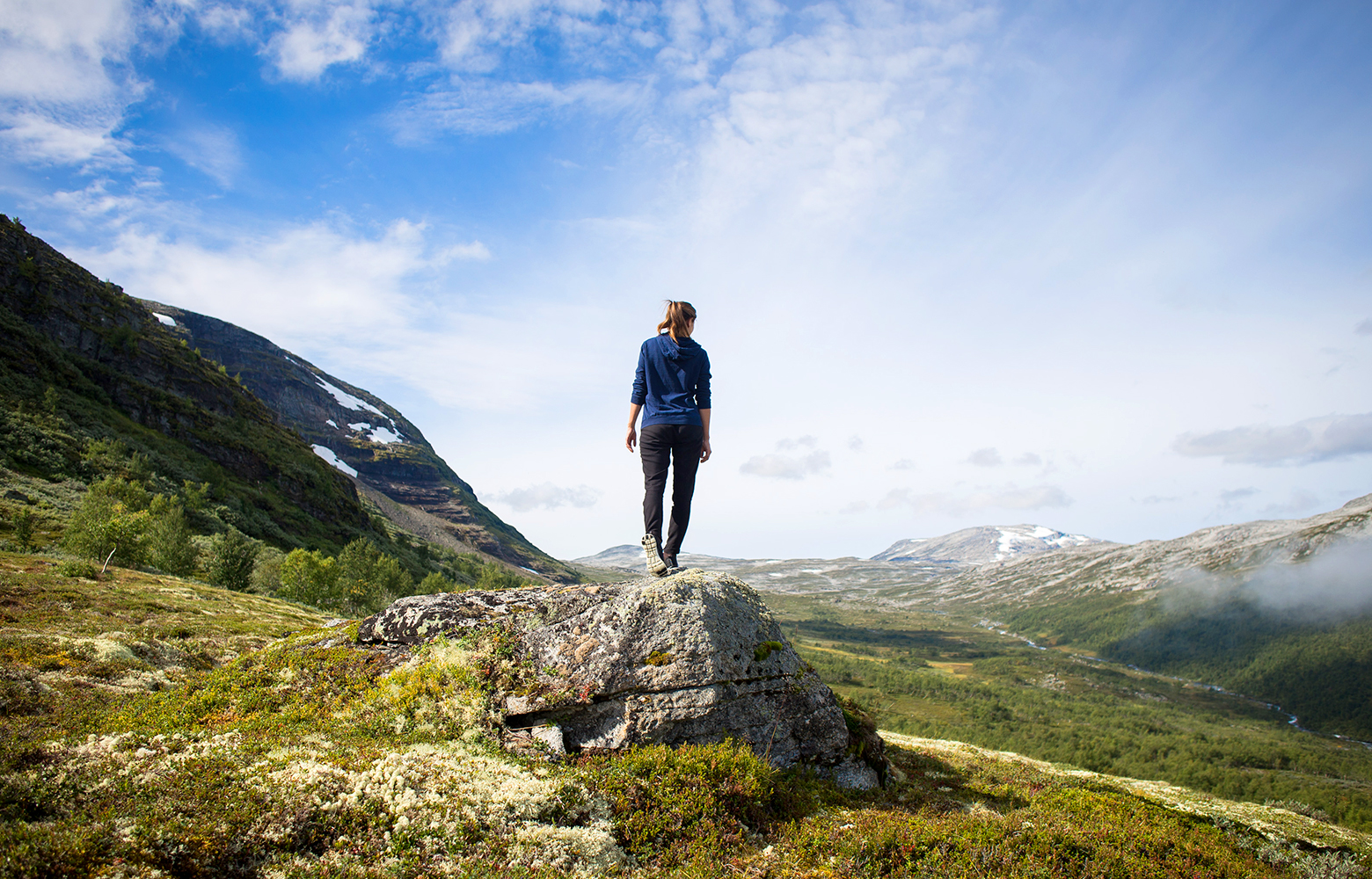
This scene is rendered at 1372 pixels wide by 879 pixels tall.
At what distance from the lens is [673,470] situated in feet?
37.8

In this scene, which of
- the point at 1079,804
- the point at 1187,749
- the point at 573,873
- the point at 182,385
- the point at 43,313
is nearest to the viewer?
the point at 573,873

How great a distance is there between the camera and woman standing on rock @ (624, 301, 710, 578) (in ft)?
36.4

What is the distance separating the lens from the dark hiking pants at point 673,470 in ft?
36.3

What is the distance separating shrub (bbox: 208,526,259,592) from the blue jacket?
62652 millimetres

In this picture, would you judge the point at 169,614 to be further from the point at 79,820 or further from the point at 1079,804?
the point at 1079,804

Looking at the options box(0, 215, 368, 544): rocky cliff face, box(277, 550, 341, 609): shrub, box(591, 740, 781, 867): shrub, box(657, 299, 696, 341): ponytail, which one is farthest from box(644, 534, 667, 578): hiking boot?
box(0, 215, 368, 544): rocky cliff face

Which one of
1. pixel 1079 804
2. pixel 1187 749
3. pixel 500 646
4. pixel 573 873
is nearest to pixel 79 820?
pixel 573 873

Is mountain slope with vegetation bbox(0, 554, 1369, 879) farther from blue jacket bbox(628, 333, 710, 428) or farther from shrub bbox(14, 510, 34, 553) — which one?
shrub bbox(14, 510, 34, 553)

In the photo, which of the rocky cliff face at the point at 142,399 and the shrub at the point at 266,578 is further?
the rocky cliff face at the point at 142,399

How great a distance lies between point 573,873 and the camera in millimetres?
6094

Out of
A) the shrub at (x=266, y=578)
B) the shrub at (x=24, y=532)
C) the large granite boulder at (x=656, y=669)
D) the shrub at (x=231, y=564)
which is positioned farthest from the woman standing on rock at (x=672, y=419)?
the shrub at (x=266, y=578)

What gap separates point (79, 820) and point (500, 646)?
5.50 meters

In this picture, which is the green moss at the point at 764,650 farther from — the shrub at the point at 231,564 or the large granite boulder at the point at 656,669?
the shrub at the point at 231,564

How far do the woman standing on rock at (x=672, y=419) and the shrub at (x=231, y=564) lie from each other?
204ft
